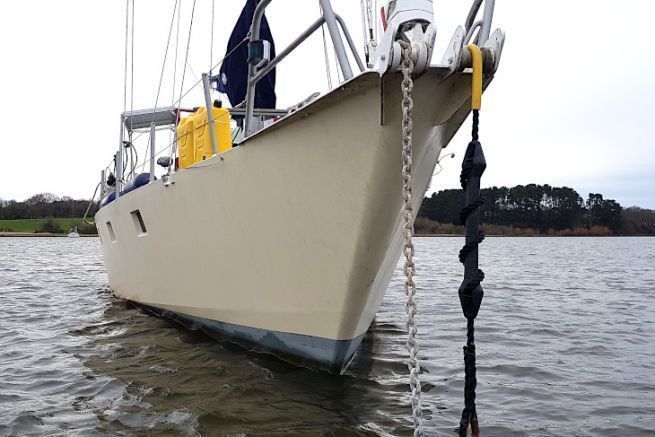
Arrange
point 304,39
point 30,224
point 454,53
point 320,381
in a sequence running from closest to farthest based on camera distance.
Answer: point 454,53 < point 304,39 < point 320,381 < point 30,224

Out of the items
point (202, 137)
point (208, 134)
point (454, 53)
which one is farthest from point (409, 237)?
point (202, 137)

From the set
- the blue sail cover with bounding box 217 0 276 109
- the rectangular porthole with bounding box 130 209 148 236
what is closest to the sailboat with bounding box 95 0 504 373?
the rectangular porthole with bounding box 130 209 148 236

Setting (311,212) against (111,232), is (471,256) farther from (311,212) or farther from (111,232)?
(111,232)

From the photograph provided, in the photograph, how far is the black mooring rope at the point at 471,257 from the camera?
2541mm

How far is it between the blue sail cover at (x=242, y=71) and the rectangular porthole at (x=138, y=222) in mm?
1882

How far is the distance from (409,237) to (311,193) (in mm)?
1401

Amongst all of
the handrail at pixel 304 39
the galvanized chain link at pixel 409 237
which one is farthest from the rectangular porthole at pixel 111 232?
the galvanized chain link at pixel 409 237

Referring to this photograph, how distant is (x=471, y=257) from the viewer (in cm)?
255

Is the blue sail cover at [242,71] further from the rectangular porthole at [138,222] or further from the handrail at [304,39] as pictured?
the handrail at [304,39]

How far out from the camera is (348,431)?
11.0 feet

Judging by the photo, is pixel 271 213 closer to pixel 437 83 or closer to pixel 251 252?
pixel 251 252

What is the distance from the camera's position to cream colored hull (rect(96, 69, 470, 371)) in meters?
3.38

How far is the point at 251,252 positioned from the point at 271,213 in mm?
468

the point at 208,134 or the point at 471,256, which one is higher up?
the point at 208,134
